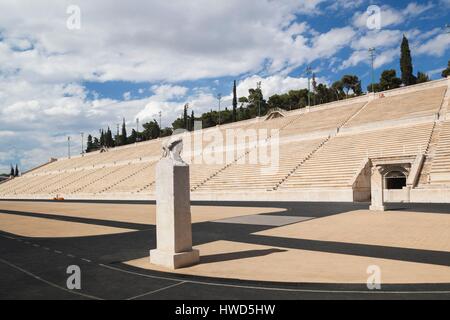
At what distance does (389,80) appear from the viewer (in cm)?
6838

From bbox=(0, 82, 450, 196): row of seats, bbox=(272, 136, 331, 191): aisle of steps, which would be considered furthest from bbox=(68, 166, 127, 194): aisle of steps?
bbox=(272, 136, 331, 191): aisle of steps

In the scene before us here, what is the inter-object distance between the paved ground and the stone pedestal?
492mm

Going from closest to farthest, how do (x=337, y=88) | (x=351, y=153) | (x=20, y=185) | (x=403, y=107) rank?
(x=351, y=153), (x=403, y=107), (x=20, y=185), (x=337, y=88)

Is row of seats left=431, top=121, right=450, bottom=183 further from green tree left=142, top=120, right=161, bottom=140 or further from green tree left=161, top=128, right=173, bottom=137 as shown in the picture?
green tree left=142, top=120, right=161, bottom=140

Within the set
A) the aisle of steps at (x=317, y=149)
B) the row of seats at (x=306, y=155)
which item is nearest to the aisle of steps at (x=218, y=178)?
the row of seats at (x=306, y=155)

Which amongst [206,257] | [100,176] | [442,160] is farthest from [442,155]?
[100,176]

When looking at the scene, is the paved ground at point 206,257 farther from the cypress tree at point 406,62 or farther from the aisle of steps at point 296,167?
the cypress tree at point 406,62

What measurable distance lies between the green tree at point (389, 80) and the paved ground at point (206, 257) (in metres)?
61.1

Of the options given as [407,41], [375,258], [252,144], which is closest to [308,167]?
[252,144]

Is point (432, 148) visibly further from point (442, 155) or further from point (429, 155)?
point (442, 155)

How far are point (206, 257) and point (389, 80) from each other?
71.2m

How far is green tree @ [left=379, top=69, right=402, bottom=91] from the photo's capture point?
6762 cm

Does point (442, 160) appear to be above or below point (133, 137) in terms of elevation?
below

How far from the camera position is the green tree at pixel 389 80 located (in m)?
67.6
